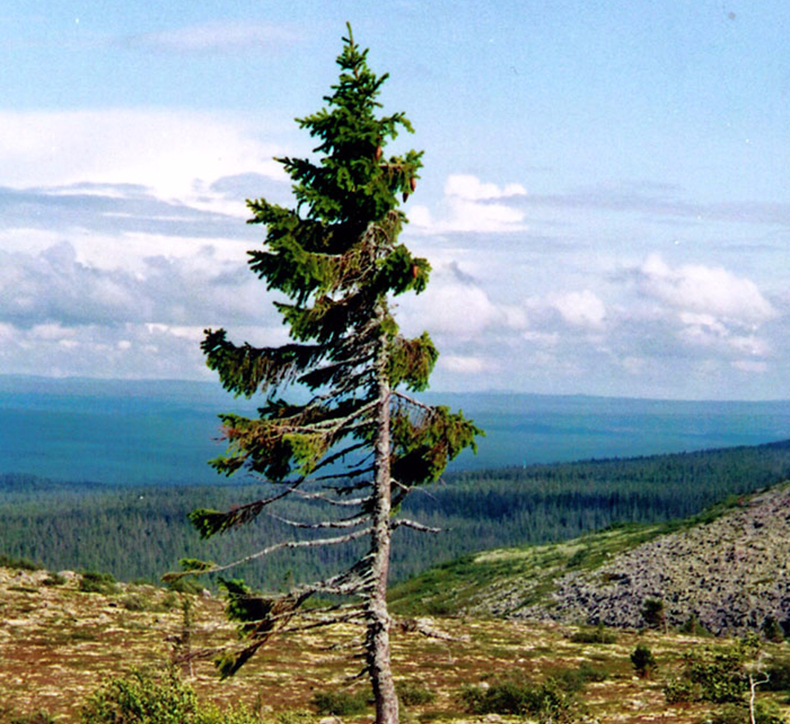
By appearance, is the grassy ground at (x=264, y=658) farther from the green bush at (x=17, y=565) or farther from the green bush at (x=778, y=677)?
the green bush at (x=778, y=677)

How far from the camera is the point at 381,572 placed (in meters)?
17.1

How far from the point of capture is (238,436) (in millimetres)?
16125

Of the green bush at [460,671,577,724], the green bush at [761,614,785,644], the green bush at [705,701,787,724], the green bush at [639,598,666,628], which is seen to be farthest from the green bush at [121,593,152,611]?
the green bush at [761,614,785,644]

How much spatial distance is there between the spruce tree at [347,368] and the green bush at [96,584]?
202 feet

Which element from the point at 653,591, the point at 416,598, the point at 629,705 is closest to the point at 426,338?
the point at 629,705

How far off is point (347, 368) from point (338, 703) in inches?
1042

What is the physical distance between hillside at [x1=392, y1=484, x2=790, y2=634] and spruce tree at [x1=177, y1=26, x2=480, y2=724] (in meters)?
82.6

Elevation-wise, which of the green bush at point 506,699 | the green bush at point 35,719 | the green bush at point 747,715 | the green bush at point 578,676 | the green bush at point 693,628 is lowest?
the green bush at point 693,628

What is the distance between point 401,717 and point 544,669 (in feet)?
66.8

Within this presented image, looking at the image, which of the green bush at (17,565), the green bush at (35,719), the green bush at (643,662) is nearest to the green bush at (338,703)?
the green bush at (35,719)

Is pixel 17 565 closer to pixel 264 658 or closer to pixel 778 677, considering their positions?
pixel 264 658

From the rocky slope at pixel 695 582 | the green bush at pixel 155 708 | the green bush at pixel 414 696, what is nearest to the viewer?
the green bush at pixel 155 708

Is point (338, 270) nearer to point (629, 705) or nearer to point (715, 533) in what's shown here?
point (629, 705)

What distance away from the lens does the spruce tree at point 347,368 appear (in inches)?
659
